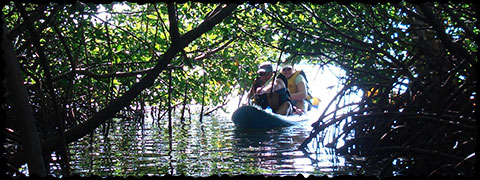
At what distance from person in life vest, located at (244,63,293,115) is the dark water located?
198cm

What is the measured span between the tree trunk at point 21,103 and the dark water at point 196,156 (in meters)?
1.95

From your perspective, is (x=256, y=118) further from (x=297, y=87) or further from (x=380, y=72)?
(x=380, y=72)

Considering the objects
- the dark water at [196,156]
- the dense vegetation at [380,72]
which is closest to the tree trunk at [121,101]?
the dense vegetation at [380,72]

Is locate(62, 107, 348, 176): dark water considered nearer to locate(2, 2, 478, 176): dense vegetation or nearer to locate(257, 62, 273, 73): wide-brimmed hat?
locate(2, 2, 478, 176): dense vegetation

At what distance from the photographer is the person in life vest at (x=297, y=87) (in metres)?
8.70

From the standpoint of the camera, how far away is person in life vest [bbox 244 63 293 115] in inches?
317

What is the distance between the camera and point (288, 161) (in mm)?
3838

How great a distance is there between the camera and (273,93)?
8.18 m

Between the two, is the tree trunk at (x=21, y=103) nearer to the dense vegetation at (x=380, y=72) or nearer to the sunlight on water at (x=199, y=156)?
the dense vegetation at (x=380, y=72)

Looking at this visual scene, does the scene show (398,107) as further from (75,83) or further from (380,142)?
(75,83)

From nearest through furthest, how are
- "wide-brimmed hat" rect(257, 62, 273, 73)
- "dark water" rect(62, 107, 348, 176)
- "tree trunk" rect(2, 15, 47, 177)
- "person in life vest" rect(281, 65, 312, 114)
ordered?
1. "tree trunk" rect(2, 15, 47, 177)
2. "dark water" rect(62, 107, 348, 176)
3. "wide-brimmed hat" rect(257, 62, 273, 73)
4. "person in life vest" rect(281, 65, 312, 114)

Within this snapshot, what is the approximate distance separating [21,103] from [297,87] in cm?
763

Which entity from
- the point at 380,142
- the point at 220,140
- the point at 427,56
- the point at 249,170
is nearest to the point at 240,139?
the point at 220,140

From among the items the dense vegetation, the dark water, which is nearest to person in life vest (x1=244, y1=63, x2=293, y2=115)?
the dark water
